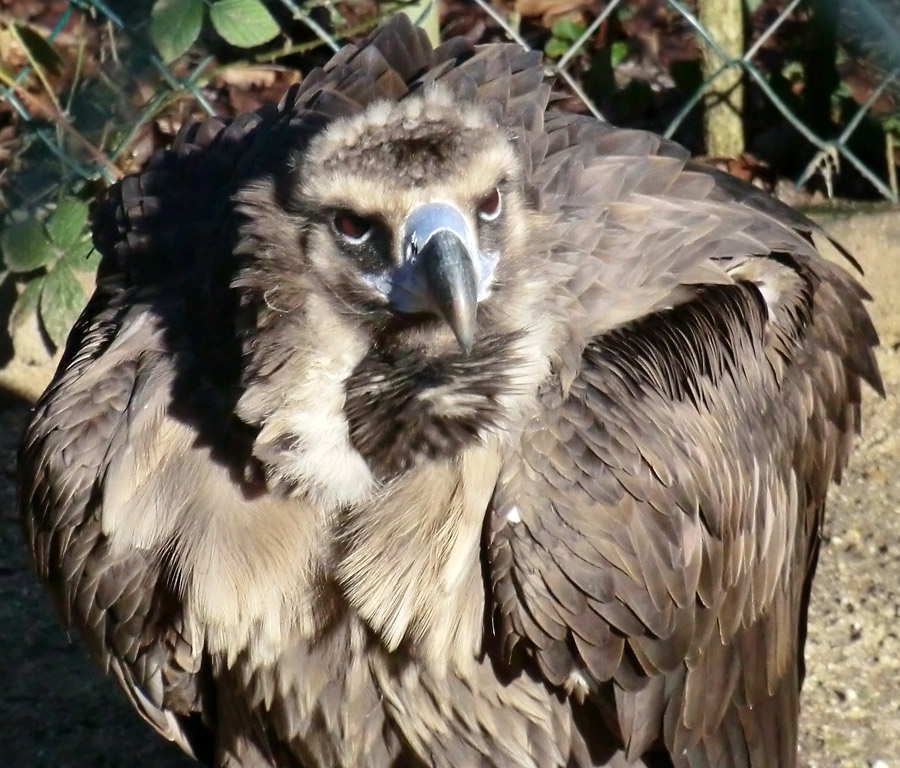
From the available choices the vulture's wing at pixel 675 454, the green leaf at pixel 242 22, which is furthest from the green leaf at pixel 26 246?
the vulture's wing at pixel 675 454

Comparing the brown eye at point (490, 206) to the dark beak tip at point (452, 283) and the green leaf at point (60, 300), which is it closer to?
the dark beak tip at point (452, 283)

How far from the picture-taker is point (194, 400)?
2863 mm

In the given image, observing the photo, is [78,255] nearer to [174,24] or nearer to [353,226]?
[174,24]

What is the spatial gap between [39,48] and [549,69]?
1.47 m

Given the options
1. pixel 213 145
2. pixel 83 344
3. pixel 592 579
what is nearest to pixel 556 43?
pixel 213 145

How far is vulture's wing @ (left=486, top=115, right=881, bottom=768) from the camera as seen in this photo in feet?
8.71

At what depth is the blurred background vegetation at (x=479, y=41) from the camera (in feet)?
13.9

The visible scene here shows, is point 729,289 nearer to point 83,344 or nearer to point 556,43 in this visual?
point 83,344

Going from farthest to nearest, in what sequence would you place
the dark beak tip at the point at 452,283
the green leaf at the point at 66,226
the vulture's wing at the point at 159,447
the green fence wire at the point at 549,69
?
the green leaf at the point at 66,226, the green fence wire at the point at 549,69, the vulture's wing at the point at 159,447, the dark beak tip at the point at 452,283

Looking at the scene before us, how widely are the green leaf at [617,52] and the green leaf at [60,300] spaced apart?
6.75 ft

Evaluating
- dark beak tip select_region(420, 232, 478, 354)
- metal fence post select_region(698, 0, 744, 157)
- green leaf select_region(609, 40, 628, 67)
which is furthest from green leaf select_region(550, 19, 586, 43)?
dark beak tip select_region(420, 232, 478, 354)

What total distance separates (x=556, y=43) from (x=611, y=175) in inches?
96.0

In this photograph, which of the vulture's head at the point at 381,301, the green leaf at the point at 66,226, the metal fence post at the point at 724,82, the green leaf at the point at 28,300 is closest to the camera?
the vulture's head at the point at 381,301

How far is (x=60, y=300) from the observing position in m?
4.37
